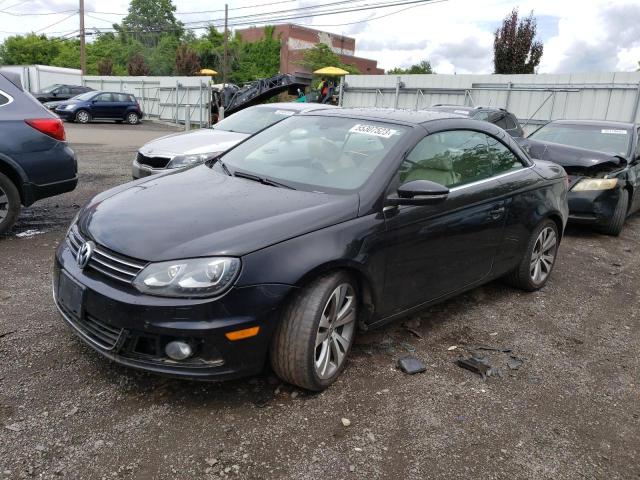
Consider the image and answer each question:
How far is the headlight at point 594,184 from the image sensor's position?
6.76m

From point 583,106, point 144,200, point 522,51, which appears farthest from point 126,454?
point 522,51

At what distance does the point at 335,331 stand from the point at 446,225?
1084 millimetres

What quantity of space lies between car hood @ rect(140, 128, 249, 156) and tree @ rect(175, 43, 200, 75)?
45.2 metres

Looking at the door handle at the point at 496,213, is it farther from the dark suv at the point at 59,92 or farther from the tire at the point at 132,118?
the dark suv at the point at 59,92

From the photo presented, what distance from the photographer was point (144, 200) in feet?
10.3

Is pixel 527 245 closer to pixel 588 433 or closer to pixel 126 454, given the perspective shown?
pixel 588 433

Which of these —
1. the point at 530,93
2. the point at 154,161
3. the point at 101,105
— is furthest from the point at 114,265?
the point at 101,105

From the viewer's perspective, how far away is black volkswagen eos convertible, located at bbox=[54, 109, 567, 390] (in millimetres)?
2535

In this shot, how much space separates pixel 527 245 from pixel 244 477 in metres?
3.15

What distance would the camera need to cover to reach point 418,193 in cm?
310

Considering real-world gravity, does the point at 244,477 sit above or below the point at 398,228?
below

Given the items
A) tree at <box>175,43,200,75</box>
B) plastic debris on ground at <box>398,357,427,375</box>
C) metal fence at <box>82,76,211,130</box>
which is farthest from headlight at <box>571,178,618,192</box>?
tree at <box>175,43,200,75</box>

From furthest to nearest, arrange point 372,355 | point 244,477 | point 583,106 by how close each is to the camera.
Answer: point 583,106 → point 372,355 → point 244,477

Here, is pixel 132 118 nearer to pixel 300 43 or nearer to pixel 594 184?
pixel 594 184
